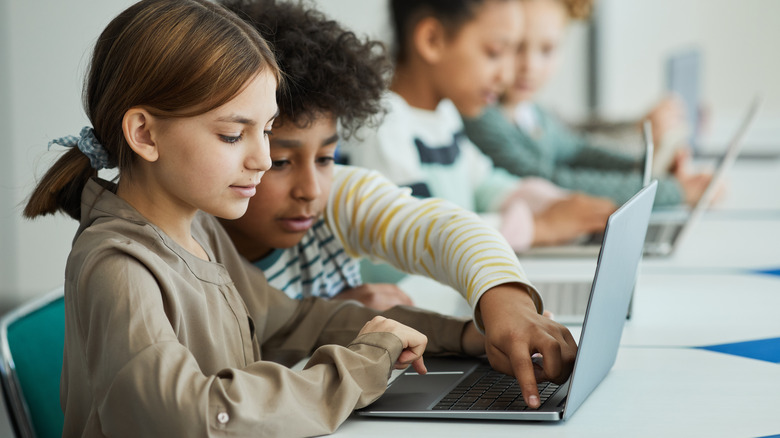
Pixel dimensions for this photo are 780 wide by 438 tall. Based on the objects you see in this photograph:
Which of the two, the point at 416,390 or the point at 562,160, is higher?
the point at 416,390

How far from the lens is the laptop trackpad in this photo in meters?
0.75

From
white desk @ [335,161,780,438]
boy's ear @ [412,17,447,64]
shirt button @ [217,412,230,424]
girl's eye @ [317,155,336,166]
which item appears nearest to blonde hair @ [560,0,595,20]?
boy's ear @ [412,17,447,64]

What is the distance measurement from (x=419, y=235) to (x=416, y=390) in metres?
0.27

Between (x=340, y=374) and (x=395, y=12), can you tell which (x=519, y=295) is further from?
(x=395, y=12)

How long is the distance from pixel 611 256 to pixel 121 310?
38 cm

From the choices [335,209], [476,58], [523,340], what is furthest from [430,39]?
[523,340]

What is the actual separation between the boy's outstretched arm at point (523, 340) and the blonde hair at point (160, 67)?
1.03ft

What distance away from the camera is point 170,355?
2.00 feet

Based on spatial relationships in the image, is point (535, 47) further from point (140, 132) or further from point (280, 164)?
point (140, 132)

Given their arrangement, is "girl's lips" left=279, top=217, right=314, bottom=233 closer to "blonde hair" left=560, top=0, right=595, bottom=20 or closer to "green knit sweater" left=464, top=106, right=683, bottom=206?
"green knit sweater" left=464, top=106, right=683, bottom=206

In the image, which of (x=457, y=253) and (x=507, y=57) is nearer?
(x=457, y=253)

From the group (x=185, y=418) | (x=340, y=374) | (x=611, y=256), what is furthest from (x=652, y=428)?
(x=185, y=418)

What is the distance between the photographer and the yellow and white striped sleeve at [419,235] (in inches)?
35.6

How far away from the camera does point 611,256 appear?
71cm
